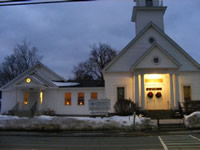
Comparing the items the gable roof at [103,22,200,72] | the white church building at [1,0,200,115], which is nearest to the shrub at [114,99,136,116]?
the white church building at [1,0,200,115]

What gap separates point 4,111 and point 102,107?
13744mm

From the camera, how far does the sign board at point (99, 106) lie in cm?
1689

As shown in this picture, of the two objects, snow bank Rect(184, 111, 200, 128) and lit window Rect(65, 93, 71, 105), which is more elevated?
lit window Rect(65, 93, 71, 105)

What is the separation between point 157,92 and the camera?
22734mm

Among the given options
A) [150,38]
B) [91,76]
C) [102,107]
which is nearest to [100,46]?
[91,76]

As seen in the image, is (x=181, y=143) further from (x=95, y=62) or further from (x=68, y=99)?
(x=95, y=62)

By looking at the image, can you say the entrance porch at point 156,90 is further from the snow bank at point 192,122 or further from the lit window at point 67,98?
the lit window at point 67,98

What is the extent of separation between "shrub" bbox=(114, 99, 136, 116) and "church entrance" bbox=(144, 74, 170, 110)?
268 cm

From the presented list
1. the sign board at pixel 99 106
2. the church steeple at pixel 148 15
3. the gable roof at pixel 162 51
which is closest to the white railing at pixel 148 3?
the church steeple at pixel 148 15

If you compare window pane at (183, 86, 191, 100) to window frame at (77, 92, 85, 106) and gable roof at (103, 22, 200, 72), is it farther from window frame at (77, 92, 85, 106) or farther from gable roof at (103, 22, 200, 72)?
window frame at (77, 92, 85, 106)

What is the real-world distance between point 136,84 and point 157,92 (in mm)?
2863

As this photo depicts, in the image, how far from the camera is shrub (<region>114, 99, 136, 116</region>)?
66.6 ft

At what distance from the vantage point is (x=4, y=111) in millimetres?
24703

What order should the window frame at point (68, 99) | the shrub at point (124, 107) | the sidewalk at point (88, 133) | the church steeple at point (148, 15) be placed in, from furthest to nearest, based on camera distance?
the church steeple at point (148, 15) < the window frame at point (68, 99) < the shrub at point (124, 107) < the sidewalk at point (88, 133)
